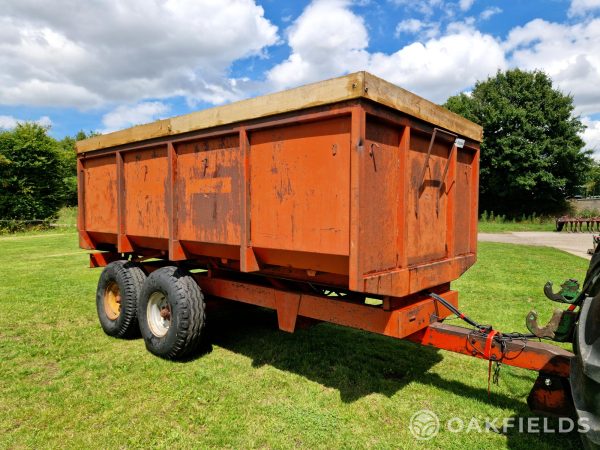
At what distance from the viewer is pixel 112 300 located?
5.52 meters

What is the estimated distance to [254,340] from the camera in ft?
16.6

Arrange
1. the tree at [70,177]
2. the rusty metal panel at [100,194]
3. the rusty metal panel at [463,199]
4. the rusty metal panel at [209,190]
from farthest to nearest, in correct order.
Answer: the tree at [70,177] → the rusty metal panel at [100,194] → the rusty metal panel at [463,199] → the rusty metal panel at [209,190]

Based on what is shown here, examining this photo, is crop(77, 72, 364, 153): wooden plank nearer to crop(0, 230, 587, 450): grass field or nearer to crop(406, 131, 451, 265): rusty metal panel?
crop(406, 131, 451, 265): rusty metal panel

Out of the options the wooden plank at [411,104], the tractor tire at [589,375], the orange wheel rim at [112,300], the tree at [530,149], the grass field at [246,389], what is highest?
the tree at [530,149]

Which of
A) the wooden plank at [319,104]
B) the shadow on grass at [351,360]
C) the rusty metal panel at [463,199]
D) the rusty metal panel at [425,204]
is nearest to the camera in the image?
the wooden plank at [319,104]

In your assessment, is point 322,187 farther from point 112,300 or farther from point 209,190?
point 112,300

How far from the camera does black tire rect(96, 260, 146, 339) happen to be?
197 inches

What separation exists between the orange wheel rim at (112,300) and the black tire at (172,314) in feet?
3.09

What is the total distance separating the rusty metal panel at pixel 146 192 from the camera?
4.51 meters

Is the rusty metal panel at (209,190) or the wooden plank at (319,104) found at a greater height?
the wooden plank at (319,104)

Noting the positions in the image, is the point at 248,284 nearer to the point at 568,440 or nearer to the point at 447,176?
the point at 447,176

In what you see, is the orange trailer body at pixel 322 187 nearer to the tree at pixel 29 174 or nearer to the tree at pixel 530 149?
the tree at pixel 29 174

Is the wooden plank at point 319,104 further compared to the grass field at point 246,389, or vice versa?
the grass field at point 246,389

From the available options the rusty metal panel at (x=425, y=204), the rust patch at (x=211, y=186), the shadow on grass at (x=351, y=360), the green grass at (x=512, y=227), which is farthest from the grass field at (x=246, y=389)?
the green grass at (x=512, y=227)
